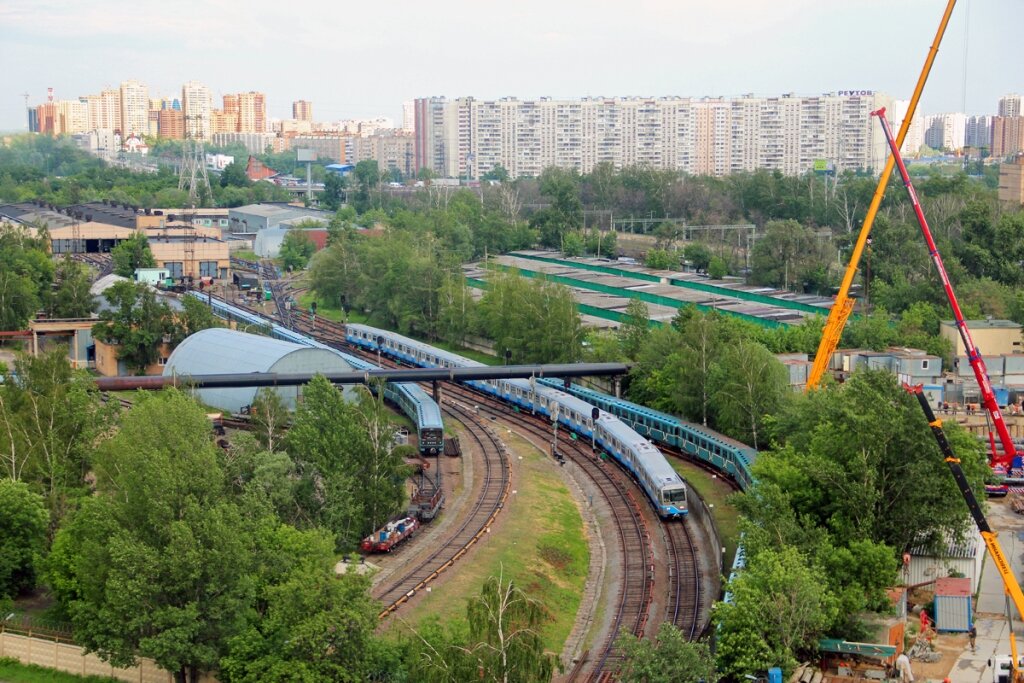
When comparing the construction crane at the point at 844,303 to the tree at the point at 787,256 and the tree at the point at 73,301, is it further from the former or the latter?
the tree at the point at 73,301

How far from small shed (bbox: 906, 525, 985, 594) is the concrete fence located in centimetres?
1123

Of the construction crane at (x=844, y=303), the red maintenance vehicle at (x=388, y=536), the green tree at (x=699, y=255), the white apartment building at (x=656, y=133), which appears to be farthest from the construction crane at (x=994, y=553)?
the white apartment building at (x=656, y=133)

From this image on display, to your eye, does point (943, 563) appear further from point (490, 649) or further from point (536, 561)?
point (490, 649)

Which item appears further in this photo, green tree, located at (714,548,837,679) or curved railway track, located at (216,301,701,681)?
curved railway track, located at (216,301,701,681)

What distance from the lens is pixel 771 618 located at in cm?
1705

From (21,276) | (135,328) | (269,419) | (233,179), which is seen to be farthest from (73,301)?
(233,179)

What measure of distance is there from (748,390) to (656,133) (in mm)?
94271

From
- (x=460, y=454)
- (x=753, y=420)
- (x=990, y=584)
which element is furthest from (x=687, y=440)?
(x=990, y=584)

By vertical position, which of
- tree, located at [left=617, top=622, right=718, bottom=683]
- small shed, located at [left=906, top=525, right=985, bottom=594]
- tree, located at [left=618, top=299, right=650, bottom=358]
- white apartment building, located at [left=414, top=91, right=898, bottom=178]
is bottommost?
small shed, located at [left=906, top=525, right=985, bottom=594]

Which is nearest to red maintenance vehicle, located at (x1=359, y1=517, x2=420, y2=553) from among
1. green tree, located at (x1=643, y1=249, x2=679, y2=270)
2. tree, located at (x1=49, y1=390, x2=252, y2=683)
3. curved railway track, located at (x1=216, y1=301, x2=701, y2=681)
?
curved railway track, located at (x1=216, y1=301, x2=701, y2=681)

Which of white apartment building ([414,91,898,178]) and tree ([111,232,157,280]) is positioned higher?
white apartment building ([414,91,898,178])

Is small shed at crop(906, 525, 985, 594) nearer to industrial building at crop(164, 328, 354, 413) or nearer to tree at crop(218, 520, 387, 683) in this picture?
tree at crop(218, 520, 387, 683)

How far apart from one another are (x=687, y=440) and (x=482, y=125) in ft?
329

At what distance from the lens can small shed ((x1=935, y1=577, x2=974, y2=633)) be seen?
19.4m
